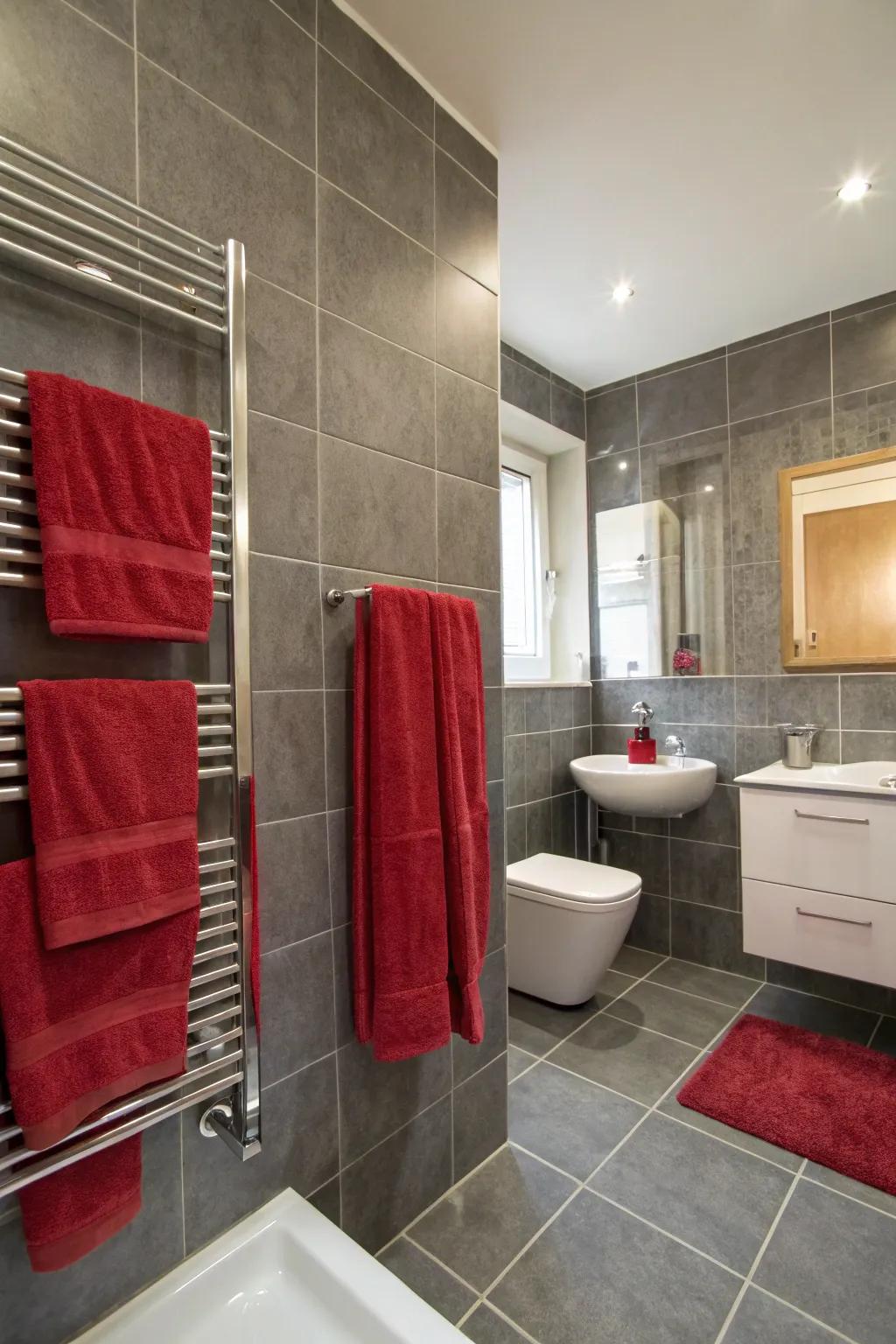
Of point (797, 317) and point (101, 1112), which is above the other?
point (797, 317)

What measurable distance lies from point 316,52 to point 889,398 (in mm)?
2007

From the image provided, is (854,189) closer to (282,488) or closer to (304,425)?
(304,425)

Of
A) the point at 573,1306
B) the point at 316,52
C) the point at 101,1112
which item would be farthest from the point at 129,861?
the point at 316,52

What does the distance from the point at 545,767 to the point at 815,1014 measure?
48.2 inches

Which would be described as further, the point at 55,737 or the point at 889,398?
the point at 889,398

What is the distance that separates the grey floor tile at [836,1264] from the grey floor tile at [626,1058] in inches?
17.4

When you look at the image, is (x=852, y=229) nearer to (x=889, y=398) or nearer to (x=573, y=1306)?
(x=889, y=398)

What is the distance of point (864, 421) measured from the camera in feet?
7.43

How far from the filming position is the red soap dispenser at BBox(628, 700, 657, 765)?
105 inches

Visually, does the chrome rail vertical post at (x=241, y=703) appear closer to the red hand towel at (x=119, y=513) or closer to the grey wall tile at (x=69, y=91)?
the red hand towel at (x=119, y=513)

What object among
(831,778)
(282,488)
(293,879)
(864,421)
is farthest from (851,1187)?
(864,421)

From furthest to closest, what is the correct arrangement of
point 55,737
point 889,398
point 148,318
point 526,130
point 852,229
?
point 889,398
point 852,229
point 526,130
point 148,318
point 55,737

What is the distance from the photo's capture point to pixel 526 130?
159 centimetres

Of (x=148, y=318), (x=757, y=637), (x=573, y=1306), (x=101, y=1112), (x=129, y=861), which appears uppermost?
(x=148, y=318)
